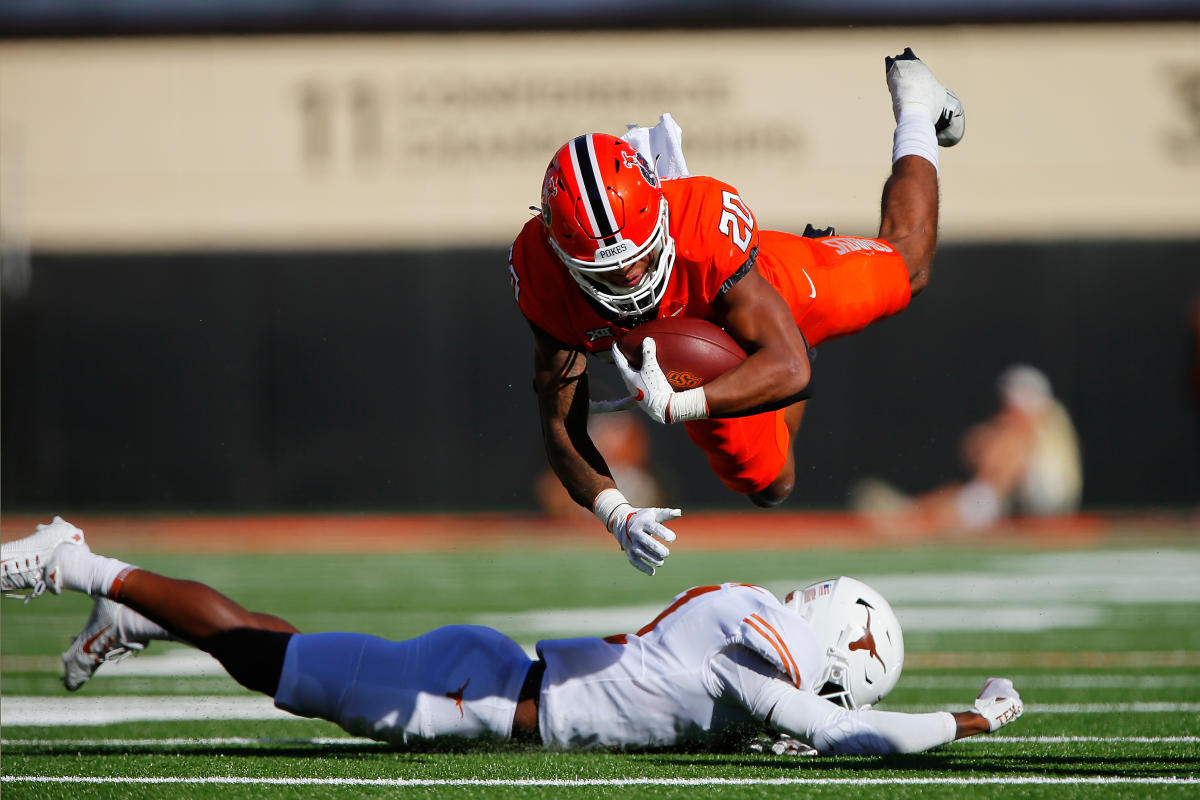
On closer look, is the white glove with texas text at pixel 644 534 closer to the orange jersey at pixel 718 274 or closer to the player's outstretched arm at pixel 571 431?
the player's outstretched arm at pixel 571 431

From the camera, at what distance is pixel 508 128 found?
15.2 m

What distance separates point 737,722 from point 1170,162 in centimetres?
1337

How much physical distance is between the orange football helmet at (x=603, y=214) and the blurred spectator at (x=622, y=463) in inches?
365

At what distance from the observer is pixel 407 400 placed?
47.8 ft

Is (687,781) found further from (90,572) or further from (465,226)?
(465,226)

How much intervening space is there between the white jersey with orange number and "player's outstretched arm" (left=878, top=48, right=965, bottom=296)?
160cm

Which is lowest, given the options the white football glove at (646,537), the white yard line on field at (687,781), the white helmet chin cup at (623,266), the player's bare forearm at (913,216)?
the white yard line on field at (687,781)

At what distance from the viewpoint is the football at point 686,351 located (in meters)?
3.58

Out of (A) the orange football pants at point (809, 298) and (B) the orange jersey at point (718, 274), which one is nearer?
(B) the orange jersey at point (718, 274)

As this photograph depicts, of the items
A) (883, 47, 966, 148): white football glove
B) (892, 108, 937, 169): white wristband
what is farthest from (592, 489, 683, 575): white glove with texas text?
(883, 47, 966, 148): white football glove

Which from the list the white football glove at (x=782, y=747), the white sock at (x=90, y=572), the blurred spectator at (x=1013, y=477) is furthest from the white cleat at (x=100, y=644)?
the blurred spectator at (x=1013, y=477)

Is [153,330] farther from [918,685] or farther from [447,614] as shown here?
[918,685]

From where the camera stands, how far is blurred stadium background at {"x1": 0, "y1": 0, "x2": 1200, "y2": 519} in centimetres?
1440

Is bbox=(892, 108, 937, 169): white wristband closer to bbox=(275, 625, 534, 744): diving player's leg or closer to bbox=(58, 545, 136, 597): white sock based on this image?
bbox=(275, 625, 534, 744): diving player's leg
